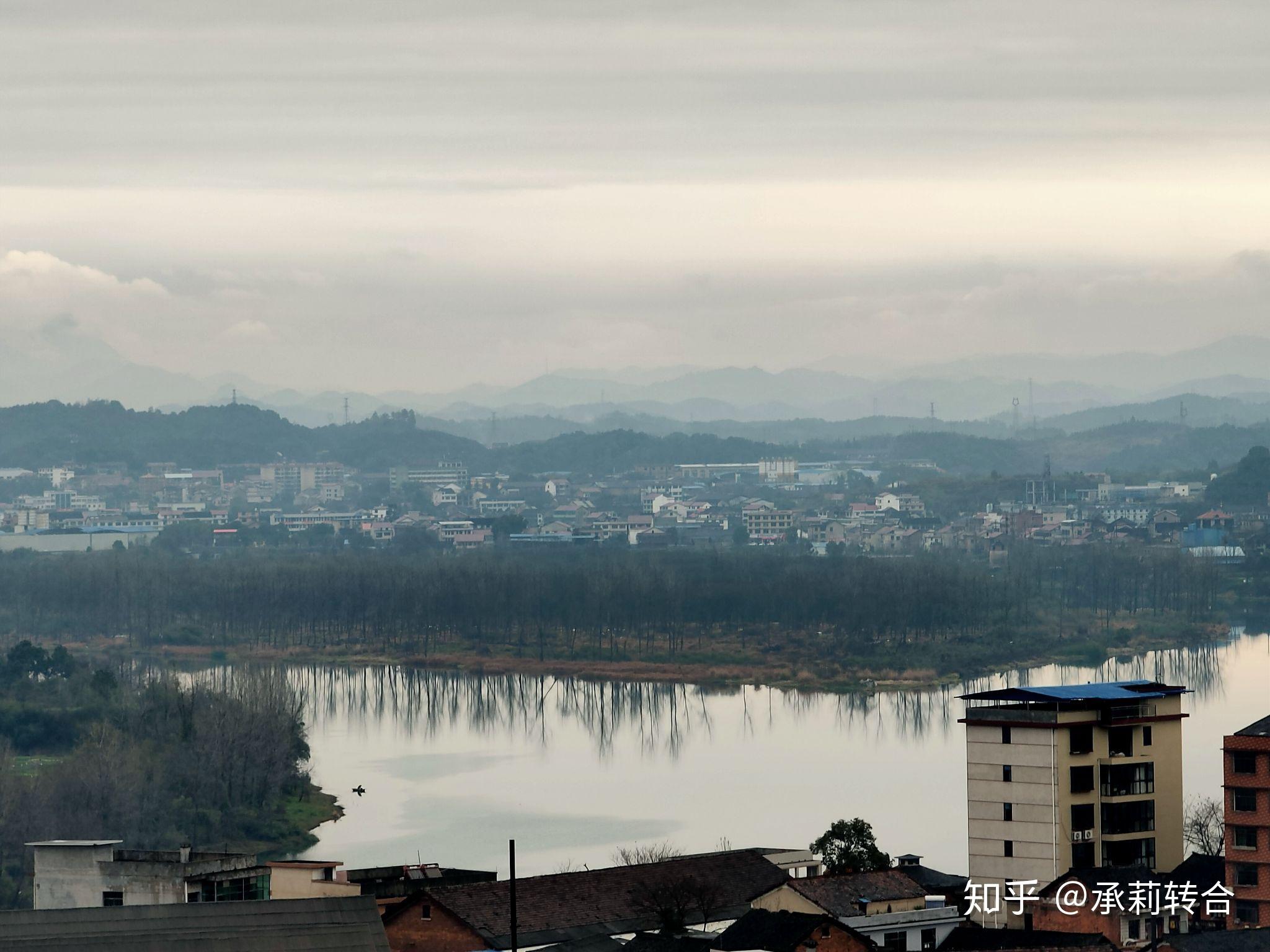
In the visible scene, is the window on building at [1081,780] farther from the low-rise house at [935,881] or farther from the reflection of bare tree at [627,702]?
the reflection of bare tree at [627,702]

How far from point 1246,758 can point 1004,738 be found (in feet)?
7.43

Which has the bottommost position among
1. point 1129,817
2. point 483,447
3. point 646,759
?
point 646,759

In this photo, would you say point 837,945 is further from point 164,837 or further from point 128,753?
point 128,753

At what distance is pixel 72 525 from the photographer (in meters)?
112

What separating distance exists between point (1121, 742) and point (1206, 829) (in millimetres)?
3216

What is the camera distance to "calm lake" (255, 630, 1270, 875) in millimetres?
26516

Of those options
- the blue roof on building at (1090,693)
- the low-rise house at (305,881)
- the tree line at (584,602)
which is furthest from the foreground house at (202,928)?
the tree line at (584,602)

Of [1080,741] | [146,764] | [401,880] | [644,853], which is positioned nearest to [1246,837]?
[1080,741]

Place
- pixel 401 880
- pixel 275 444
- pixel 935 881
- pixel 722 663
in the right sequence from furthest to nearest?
pixel 275 444
pixel 722 663
pixel 935 881
pixel 401 880

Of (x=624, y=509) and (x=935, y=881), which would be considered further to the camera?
(x=624, y=509)

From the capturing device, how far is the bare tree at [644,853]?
23312 mm

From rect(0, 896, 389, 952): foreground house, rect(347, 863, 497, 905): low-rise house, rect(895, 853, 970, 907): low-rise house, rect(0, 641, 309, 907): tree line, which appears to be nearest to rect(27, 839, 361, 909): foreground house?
rect(347, 863, 497, 905): low-rise house

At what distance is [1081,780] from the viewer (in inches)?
734

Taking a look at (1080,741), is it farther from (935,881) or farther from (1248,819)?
(1248,819)
